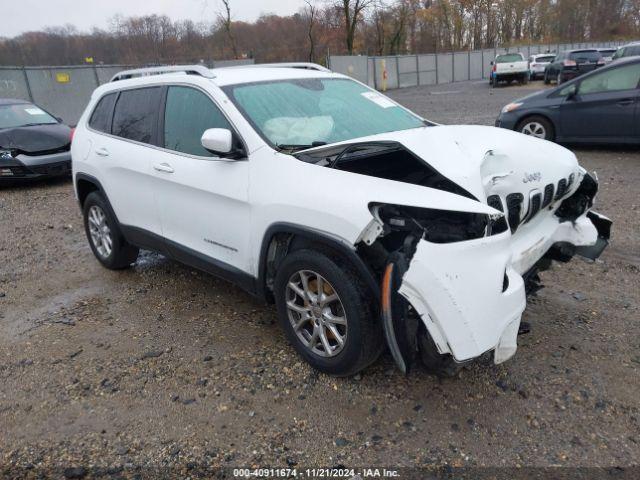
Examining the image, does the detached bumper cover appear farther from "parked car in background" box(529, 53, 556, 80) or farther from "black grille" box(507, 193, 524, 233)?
"parked car in background" box(529, 53, 556, 80)

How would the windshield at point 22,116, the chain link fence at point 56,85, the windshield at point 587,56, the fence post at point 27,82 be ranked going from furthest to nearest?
1. the windshield at point 587,56
2. the fence post at point 27,82
3. the chain link fence at point 56,85
4. the windshield at point 22,116

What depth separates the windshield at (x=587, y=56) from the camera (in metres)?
22.3

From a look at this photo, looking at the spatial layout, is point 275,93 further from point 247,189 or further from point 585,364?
point 585,364

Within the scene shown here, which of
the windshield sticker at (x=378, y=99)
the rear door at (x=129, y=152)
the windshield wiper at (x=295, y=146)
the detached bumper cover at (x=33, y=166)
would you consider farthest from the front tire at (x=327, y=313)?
the detached bumper cover at (x=33, y=166)

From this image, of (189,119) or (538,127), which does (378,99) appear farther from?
(538,127)

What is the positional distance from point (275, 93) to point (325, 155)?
0.88 meters

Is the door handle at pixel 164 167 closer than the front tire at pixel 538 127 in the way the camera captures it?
Yes

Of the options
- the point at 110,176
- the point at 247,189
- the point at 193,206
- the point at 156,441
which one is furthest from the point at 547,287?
the point at 110,176

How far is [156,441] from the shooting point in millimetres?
2740

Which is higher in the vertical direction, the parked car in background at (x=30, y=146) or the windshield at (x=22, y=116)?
the windshield at (x=22, y=116)

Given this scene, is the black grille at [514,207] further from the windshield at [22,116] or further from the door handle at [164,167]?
the windshield at [22,116]

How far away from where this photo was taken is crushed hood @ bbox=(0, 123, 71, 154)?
29.9 ft

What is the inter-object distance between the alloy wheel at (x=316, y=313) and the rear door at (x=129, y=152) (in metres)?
1.57

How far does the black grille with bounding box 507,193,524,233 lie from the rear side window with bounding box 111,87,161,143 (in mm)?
2698
